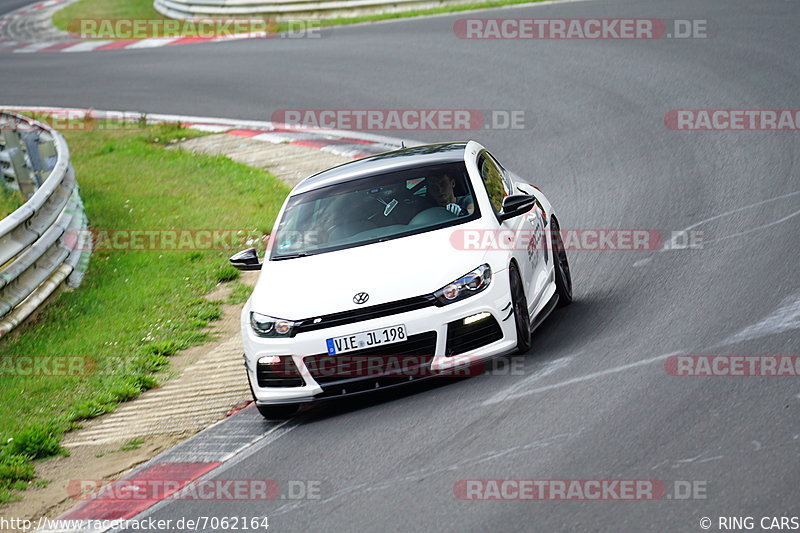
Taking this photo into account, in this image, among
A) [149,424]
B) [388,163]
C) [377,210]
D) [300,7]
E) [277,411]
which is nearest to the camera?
[277,411]

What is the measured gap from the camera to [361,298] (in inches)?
286

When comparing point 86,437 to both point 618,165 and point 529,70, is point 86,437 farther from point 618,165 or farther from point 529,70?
point 529,70

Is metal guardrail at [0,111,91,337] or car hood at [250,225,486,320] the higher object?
car hood at [250,225,486,320]

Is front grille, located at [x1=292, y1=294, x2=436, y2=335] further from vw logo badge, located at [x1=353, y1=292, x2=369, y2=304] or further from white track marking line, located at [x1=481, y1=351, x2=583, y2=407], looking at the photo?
white track marking line, located at [x1=481, y1=351, x2=583, y2=407]

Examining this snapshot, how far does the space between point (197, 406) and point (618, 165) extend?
22.3 feet

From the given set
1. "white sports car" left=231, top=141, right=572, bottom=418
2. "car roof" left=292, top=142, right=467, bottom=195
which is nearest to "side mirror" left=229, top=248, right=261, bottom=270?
"white sports car" left=231, top=141, right=572, bottom=418

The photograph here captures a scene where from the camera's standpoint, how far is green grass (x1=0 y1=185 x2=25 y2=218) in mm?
14055

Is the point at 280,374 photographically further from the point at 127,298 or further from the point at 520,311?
the point at 127,298

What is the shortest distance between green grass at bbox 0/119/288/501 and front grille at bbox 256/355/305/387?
1.64 metres

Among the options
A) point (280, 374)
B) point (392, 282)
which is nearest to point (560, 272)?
point (392, 282)

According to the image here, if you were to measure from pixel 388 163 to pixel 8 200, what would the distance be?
301 inches

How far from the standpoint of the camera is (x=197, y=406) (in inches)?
330

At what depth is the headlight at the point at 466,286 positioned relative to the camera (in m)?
7.24

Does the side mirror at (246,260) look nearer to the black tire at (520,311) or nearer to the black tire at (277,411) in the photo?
the black tire at (277,411)
